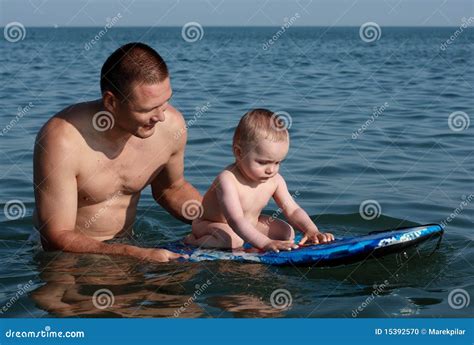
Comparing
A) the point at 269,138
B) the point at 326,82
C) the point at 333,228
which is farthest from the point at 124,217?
the point at 326,82

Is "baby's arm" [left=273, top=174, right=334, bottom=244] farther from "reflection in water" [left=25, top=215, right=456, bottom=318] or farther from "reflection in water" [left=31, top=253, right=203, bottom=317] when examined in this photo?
"reflection in water" [left=31, top=253, right=203, bottom=317]

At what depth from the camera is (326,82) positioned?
1778 cm

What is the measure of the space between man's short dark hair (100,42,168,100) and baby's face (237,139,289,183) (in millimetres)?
775

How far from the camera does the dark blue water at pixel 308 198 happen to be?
531 centimetres

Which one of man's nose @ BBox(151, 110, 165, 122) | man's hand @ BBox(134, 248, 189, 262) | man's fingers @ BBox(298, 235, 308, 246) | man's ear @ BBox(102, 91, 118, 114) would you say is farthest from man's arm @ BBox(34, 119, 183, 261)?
man's fingers @ BBox(298, 235, 308, 246)

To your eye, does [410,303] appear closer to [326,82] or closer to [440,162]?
[440,162]

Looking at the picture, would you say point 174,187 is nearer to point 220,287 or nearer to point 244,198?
point 244,198

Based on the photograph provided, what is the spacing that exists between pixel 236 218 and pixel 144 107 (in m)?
0.97

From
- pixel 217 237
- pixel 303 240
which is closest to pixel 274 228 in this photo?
pixel 303 240

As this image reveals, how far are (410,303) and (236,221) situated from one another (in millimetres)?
1271

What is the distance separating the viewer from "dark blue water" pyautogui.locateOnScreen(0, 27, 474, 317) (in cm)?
531

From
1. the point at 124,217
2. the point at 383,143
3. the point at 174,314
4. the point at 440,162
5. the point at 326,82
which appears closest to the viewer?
the point at 174,314

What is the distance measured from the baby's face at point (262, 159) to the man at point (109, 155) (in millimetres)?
649

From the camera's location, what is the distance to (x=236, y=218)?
574 cm
